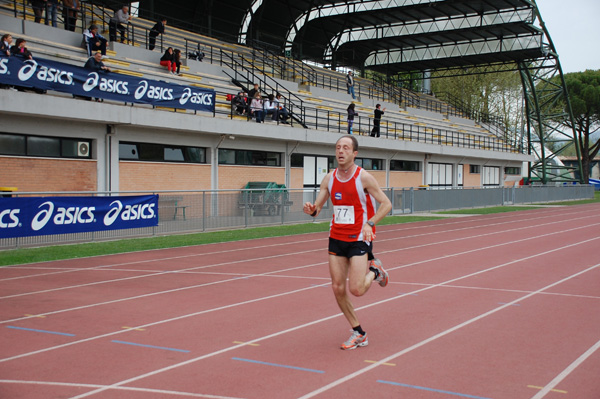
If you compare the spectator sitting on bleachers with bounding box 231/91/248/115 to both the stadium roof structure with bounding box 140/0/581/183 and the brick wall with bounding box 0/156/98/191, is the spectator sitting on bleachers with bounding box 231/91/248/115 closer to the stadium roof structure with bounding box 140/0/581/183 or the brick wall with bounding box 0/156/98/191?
the brick wall with bounding box 0/156/98/191

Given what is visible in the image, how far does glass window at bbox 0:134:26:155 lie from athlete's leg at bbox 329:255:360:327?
1594 centimetres

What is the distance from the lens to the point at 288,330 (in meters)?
7.37

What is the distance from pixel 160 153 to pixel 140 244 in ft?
27.6

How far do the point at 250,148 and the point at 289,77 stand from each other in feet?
42.1

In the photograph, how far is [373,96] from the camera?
154 feet

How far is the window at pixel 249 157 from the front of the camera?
27.3m

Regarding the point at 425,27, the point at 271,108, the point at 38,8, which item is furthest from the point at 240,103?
the point at 425,27

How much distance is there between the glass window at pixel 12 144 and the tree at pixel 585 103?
226 feet

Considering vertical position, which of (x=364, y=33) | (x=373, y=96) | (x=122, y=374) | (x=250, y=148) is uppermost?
(x=364, y=33)

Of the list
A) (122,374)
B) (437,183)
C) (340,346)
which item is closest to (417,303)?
(340,346)

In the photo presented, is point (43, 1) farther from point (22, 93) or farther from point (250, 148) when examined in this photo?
point (250, 148)

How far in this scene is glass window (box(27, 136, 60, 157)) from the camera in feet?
65.5

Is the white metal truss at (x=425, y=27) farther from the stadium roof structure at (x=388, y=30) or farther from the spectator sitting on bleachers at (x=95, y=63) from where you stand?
the spectator sitting on bleachers at (x=95, y=63)

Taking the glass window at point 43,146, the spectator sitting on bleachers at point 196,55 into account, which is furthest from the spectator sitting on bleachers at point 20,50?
Result: the spectator sitting on bleachers at point 196,55
